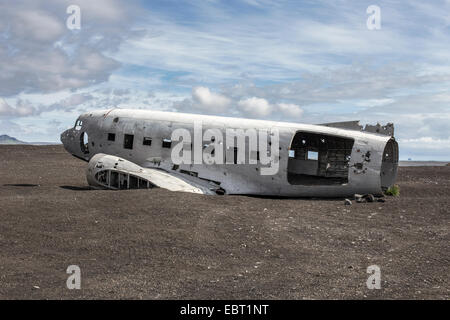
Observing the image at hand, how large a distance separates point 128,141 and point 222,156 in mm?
5330

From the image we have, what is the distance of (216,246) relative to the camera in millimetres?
13117

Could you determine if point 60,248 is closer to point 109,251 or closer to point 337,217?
point 109,251

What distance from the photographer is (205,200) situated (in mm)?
18641

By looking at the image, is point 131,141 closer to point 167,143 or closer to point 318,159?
point 167,143

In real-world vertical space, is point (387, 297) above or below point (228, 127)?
below

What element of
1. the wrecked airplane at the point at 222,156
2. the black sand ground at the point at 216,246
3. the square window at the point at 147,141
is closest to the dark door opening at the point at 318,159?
the wrecked airplane at the point at 222,156

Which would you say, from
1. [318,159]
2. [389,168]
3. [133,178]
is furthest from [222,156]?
[389,168]

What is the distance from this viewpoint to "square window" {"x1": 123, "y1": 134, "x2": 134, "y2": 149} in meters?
23.4

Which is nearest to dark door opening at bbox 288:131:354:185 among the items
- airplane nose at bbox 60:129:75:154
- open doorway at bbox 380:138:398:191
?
open doorway at bbox 380:138:398:191

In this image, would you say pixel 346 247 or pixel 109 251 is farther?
pixel 346 247

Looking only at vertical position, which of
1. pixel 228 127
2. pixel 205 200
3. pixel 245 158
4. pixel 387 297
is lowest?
pixel 387 297

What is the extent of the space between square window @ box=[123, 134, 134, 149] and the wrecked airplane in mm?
53
